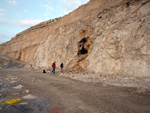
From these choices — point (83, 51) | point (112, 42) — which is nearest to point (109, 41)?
point (112, 42)

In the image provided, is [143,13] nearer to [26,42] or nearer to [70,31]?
[70,31]

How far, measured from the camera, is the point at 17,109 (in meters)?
3.45

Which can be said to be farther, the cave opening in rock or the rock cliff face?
the cave opening in rock

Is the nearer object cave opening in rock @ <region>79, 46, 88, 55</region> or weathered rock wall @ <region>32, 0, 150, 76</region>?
weathered rock wall @ <region>32, 0, 150, 76</region>

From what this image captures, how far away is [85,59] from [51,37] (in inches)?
422

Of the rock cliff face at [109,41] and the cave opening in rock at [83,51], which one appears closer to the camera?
the rock cliff face at [109,41]

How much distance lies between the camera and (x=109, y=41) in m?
11.6

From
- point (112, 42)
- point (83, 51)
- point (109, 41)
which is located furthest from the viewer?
point (83, 51)

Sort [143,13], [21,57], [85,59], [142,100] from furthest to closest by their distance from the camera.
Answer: [21,57] → [85,59] → [143,13] → [142,100]

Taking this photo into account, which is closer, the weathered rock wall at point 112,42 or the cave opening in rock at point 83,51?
the weathered rock wall at point 112,42

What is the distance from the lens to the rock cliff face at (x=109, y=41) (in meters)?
9.09

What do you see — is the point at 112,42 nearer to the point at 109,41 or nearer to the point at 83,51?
the point at 109,41

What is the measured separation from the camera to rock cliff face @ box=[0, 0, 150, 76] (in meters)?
9.09

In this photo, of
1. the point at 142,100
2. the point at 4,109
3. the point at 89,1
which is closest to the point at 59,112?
the point at 4,109
